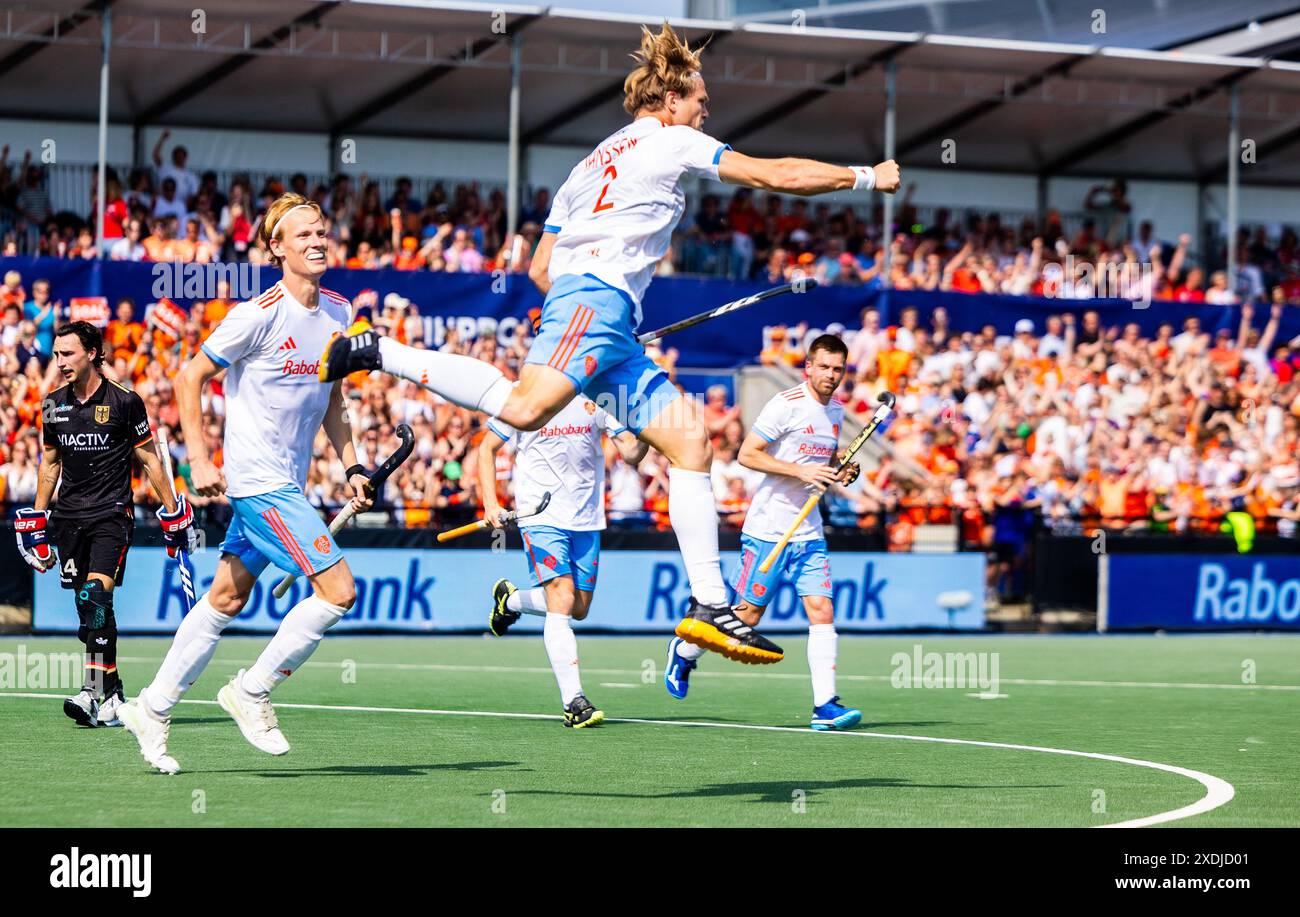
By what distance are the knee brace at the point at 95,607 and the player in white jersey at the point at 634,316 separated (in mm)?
3579

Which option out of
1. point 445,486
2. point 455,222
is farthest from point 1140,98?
point 445,486

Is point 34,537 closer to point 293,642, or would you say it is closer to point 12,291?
point 293,642

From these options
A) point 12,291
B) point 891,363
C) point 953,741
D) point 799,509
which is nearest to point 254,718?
point 953,741

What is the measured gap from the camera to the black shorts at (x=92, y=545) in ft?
36.9

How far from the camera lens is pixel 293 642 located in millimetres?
8773

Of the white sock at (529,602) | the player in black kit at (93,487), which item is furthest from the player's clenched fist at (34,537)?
the white sock at (529,602)

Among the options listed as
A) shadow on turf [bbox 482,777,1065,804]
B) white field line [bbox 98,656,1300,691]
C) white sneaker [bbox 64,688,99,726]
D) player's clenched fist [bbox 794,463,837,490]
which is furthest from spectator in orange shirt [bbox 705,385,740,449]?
shadow on turf [bbox 482,777,1065,804]

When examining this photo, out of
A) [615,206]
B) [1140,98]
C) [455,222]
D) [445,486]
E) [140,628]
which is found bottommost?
[140,628]

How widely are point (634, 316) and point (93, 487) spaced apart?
4.34 meters

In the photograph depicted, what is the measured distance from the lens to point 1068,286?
29859mm

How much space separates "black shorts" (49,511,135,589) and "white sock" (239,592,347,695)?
9.04 feet

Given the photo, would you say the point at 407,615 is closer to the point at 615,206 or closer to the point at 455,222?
the point at 455,222
